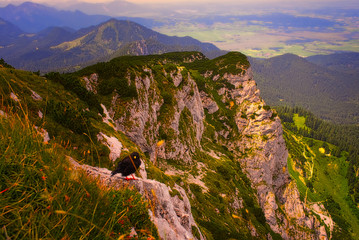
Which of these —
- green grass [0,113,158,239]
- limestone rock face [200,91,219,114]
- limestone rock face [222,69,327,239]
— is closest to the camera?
green grass [0,113,158,239]

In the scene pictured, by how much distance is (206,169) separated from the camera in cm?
4109

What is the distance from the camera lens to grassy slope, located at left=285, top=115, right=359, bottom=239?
406 feet

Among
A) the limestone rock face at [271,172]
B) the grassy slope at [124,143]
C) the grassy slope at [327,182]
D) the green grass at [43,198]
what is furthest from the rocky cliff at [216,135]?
the grassy slope at [327,182]

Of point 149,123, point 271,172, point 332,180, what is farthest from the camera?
point 332,180

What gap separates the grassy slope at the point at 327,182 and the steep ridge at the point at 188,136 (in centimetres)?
7396

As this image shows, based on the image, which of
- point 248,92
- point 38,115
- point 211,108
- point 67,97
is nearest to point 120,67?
point 67,97

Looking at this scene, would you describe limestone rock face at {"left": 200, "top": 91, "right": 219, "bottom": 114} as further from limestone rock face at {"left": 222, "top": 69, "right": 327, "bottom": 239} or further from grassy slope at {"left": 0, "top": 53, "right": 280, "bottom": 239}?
limestone rock face at {"left": 222, "top": 69, "right": 327, "bottom": 239}

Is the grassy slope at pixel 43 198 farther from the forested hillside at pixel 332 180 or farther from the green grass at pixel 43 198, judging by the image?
the forested hillside at pixel 332 180

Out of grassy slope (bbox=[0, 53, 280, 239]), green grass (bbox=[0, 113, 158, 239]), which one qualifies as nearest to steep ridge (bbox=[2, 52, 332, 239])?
grassy slope (bbox=[0, 53, 280, 239])

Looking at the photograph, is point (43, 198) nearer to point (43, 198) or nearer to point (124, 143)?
point (43, 198)

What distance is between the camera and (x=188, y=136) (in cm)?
4344

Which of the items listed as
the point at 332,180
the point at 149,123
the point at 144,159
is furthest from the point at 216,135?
the point at 332,180

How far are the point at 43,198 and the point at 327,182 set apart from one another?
721 feet

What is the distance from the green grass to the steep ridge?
0.68m
